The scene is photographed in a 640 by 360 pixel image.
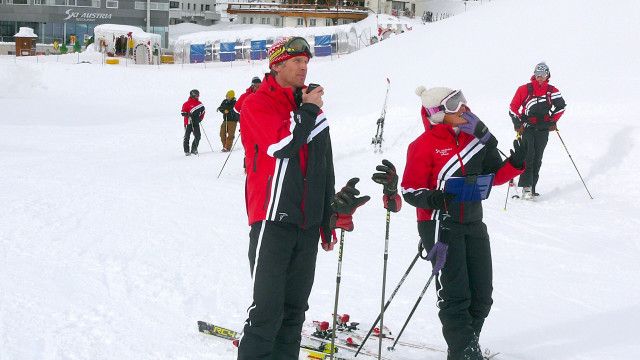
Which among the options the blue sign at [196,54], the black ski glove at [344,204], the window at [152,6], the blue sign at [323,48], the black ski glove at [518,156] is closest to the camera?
the black ski glove at [344,204]

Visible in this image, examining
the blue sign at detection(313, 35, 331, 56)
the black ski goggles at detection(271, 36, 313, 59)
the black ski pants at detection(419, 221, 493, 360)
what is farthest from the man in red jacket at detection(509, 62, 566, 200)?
the blue sign at detection(313, 35, 331, 56)

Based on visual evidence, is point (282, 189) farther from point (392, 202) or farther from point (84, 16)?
point (84, 16)

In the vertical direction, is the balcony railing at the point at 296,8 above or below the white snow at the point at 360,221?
above

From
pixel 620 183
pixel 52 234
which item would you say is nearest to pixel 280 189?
pixel 52 234

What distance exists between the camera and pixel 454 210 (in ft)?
14.4

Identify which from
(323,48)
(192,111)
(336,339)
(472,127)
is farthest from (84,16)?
(472,127)

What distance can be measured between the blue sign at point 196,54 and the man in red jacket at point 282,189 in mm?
36080

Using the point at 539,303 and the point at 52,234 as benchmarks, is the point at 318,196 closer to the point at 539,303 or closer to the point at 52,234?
the point at 539,303

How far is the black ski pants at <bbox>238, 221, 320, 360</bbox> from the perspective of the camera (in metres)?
3.82

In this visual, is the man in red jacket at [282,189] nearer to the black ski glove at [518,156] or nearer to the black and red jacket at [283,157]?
the black and red jacket at [283,157]

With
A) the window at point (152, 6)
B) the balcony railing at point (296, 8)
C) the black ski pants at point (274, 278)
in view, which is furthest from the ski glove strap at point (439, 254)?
the balcony railing at point (296, 8)

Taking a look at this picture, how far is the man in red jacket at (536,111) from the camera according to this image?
10.5 meters

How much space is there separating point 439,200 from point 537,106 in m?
6.86

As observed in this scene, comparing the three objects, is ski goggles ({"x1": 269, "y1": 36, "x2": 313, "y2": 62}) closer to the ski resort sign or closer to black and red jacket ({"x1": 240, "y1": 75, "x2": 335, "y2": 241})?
black and red jacket ({"x1": 240, "y1": 75, "x2": 335, "y2": 241})
